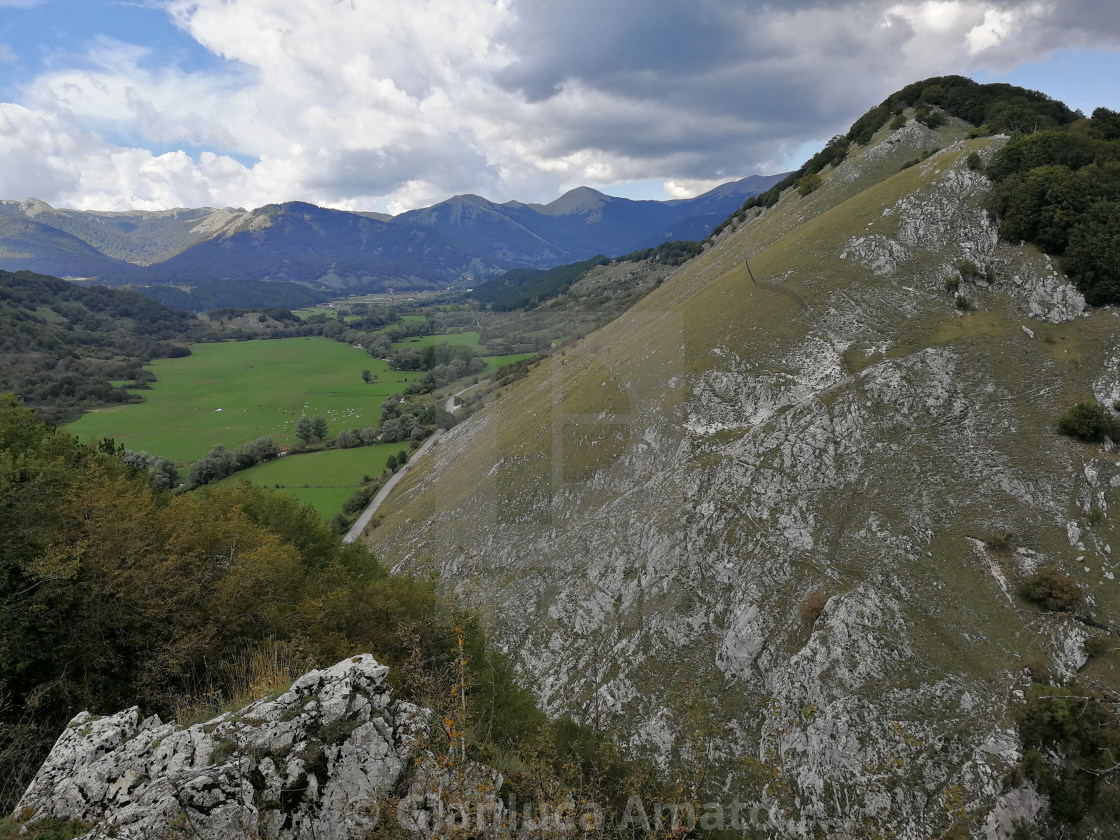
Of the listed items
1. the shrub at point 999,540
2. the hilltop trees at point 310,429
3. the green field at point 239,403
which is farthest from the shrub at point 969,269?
the hilltop trees at point 310,429

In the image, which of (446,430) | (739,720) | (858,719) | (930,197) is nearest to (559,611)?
(739,720)

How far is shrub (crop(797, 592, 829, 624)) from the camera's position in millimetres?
27562

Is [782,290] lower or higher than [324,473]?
higher

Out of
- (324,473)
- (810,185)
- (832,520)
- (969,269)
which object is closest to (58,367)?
(324,473)

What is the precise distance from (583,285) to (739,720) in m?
165

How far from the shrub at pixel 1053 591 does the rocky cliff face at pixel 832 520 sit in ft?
2.28

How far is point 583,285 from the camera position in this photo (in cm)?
17950

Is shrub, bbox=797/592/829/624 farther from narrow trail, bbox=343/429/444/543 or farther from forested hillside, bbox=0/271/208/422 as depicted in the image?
forested hillside, bbox=0/271/208/422

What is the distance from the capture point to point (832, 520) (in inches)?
1203

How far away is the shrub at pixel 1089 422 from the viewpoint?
28.7 meters

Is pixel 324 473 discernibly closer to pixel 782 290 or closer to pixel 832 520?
pixel 782 290

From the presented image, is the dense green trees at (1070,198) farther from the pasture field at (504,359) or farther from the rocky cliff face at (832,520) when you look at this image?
the pasture field at (504,359)

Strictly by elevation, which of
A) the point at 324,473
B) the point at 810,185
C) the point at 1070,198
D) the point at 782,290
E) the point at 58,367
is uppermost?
the point at 810,185

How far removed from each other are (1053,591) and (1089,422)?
37.2 ft
